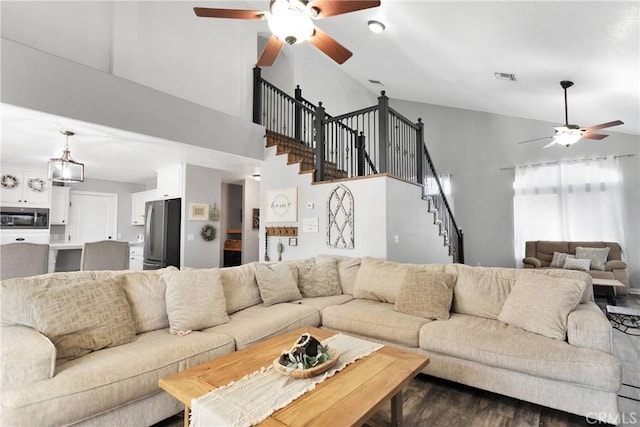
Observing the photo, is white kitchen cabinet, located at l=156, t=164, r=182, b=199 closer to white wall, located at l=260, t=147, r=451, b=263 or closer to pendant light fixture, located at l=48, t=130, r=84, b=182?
white wall, located at l=260, t=147, r=451, b=263

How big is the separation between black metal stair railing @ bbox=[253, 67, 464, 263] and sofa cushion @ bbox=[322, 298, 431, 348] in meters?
1.94

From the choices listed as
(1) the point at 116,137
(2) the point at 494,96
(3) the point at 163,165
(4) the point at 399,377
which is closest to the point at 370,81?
(2) the point at 494,96

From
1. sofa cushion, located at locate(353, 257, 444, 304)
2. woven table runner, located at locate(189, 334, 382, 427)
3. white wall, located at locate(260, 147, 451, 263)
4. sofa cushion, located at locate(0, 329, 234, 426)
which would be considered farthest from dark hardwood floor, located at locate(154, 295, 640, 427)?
white wall, located at locate(260, 147, 451, 263)

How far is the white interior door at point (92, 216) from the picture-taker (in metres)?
6.19

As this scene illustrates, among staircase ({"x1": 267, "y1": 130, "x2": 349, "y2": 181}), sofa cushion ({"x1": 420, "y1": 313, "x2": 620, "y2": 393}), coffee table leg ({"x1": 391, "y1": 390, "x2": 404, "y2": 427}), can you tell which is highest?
staircase ({"x1": 267, "y1": 130, "x2": 349, "y2": 181})

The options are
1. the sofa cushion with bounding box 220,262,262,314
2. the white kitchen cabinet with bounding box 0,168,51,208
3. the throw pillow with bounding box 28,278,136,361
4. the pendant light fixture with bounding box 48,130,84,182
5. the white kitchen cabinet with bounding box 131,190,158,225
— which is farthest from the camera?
the white kitchen cabinet with bounding box 131,190,158,225

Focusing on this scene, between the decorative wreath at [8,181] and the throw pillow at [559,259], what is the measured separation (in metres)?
9.74

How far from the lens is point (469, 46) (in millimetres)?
4066

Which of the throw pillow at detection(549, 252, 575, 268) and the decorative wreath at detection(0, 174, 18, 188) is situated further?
the throw pillow at detection(549, 252, 575, 268)

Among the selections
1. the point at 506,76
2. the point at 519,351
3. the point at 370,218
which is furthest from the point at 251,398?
the point at 506,76

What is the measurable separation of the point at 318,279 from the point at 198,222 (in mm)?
2797

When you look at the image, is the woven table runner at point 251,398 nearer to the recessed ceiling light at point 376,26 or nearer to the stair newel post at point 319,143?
the stair newel post at point 319,143

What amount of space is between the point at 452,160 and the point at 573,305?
6.14 meters

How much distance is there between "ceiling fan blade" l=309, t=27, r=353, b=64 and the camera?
2.47 metres
